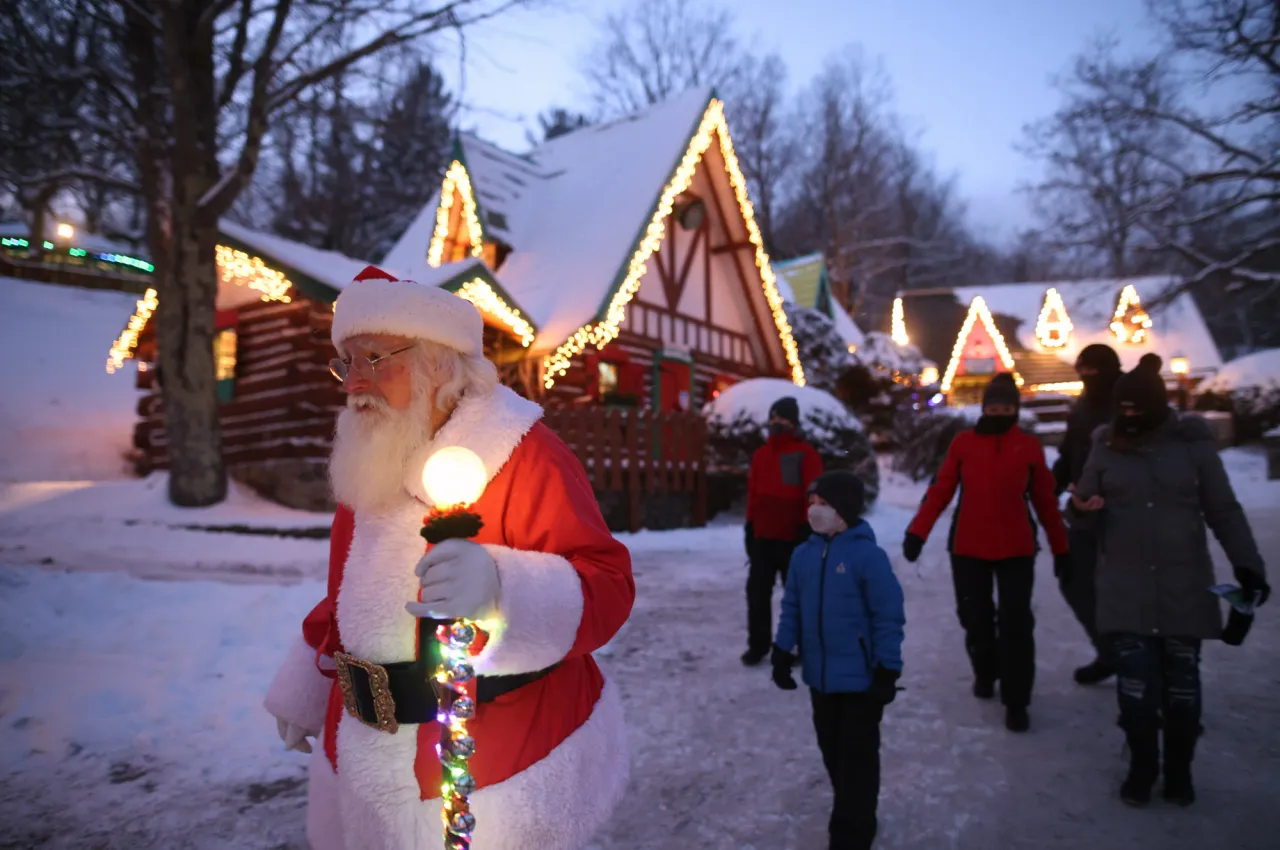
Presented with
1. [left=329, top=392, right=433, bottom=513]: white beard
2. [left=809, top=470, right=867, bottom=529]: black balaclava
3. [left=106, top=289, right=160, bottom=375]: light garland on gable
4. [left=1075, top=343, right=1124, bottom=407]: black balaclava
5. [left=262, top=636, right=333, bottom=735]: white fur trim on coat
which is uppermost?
[left=106, top=289, right=160, bottom=375]: light garland on gable

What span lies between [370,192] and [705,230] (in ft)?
62.9

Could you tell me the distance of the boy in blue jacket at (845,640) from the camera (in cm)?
294

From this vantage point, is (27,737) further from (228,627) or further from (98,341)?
(98,341)

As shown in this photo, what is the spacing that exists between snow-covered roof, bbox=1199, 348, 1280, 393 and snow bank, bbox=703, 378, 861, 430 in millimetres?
12153

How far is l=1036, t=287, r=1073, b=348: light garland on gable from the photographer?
29.9 metres

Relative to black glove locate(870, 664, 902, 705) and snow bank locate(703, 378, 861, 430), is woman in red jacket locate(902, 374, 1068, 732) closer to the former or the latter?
black glove locate(870, 664, 902, 705)

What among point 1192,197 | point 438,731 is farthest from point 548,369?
point 1192,197

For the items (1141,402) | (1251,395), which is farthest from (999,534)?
(1251,395)

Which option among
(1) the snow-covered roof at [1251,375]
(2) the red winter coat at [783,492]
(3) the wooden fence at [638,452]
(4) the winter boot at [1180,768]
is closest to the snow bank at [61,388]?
(3) the wooden fence at [638,452]

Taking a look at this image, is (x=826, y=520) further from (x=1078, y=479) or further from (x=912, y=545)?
(x=1078, y=479)

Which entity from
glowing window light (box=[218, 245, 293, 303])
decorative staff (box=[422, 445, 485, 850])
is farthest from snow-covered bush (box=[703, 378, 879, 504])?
decorative staff (box=[422, 445, 485, 850])

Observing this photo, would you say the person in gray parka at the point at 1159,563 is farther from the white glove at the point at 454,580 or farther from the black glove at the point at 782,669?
the white glove at the point at 454,580

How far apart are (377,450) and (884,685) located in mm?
2160

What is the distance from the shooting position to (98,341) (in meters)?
24.1
